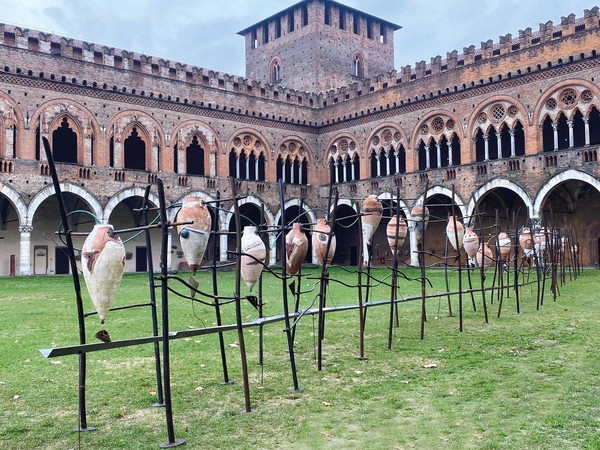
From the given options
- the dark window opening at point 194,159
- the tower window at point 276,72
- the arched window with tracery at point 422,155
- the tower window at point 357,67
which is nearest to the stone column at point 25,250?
the dark window opening at point 194,159

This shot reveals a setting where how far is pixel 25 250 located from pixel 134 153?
26.4 ft

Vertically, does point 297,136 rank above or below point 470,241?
above

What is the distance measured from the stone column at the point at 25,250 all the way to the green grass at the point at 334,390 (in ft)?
50.5

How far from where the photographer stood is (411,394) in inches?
235

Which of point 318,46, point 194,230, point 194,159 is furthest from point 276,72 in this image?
point 194,230

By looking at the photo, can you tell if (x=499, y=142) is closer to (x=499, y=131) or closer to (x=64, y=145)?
(x=499, y=131)

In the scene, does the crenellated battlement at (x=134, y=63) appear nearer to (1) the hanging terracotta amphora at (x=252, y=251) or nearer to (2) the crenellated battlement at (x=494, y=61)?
(2) the crenellated battlement at (x=494, y=61)

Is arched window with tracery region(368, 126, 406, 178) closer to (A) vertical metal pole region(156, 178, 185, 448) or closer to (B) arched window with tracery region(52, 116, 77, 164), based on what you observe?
(B) arched window with tracery region(52, 116, 77, 164)

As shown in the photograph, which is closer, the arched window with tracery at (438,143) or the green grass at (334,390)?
the green grass at (334,390)

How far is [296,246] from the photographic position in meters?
8.27

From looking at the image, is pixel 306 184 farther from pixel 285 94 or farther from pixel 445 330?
pixel 445 330

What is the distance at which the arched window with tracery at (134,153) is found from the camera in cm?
2971

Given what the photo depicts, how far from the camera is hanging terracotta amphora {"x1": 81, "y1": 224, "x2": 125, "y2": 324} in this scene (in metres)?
5.05

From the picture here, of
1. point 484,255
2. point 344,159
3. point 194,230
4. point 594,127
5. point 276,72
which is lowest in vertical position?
point 484,255
